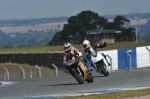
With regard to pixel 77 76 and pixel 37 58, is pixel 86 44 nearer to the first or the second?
pixel 77 76

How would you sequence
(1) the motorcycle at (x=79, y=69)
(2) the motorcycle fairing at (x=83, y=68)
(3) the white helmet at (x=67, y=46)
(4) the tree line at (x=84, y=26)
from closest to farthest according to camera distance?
(3) the white helmet at (x=67, y=46) < (1) the motorcycle at (x=79, y=69) < (2) the motorcycle fairing at (x=83, y=68) < (4) the tree line at (x=84, y=26)

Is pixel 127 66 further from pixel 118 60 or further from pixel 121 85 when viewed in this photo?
pixel 121 85

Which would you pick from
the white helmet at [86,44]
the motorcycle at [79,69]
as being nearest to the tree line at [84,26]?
the white helmet at [86,44]

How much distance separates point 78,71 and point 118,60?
15981mm

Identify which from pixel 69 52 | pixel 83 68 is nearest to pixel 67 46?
pixel 69 52

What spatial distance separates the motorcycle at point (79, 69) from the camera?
22.1 metres

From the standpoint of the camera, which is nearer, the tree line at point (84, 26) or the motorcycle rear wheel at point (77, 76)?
the motorcycle rear wheel at point (77, 76)

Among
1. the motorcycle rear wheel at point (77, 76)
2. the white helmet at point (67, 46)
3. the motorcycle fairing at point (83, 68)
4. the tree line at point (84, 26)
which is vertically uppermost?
the white helmet at point (67, 46)

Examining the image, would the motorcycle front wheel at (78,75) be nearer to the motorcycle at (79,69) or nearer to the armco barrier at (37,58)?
the motorcycle at (79,69)

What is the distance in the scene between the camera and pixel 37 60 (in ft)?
209

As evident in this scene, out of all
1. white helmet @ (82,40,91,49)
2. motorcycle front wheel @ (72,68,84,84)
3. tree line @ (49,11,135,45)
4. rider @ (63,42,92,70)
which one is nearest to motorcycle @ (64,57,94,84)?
motorcycle front wheel @ (72,68,84,84)

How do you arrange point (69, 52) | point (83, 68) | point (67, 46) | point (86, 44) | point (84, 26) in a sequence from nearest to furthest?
point (67, 46) → point (69, 52) → point (83, 68) → point (86, 44) → point (84, 26)

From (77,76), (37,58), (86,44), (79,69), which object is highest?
(86,44)

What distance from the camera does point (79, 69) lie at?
2248 centimetres
